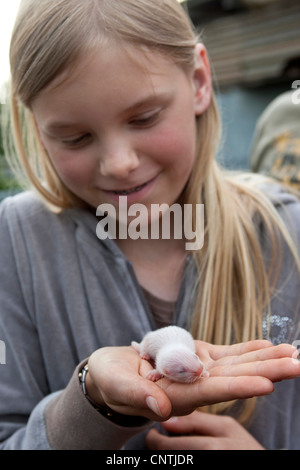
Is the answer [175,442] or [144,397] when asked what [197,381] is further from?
[175,442]

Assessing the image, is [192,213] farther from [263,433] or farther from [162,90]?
[263,433]

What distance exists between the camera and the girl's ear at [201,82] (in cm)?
128

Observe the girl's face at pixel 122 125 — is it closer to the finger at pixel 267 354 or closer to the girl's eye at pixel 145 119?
the girl's eye at pixel 145 119

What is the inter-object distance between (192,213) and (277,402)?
0.53 m

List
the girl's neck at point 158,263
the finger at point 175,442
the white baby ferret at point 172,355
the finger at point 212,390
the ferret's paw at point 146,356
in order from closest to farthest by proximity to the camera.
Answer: the finger at point 212,390, the white baby ferret at point 172,355, the ferret's paw at point 146,356, the finger at point 175,442, the girl's neck at point 158,263

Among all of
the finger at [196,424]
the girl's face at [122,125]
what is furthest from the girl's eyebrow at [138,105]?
the finger at [196,424]

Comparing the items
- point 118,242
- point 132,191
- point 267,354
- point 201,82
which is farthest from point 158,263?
point 267,354

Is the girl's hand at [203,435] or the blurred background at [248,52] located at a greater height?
the blurred background at [248,52]

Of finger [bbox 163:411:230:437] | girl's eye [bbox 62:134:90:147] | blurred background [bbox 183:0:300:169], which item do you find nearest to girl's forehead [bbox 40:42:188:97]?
girl's eye [bbox 62:134:90:147]

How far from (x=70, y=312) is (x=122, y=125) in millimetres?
500

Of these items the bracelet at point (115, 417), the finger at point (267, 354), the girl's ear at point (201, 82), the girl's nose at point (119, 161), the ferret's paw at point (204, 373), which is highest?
the girl's ear at point (201, 82)

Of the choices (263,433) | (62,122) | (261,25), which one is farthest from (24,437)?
(261,25)

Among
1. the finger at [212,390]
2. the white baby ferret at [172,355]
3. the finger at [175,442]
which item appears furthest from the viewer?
the finger at [175,442]

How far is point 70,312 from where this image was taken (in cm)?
129
